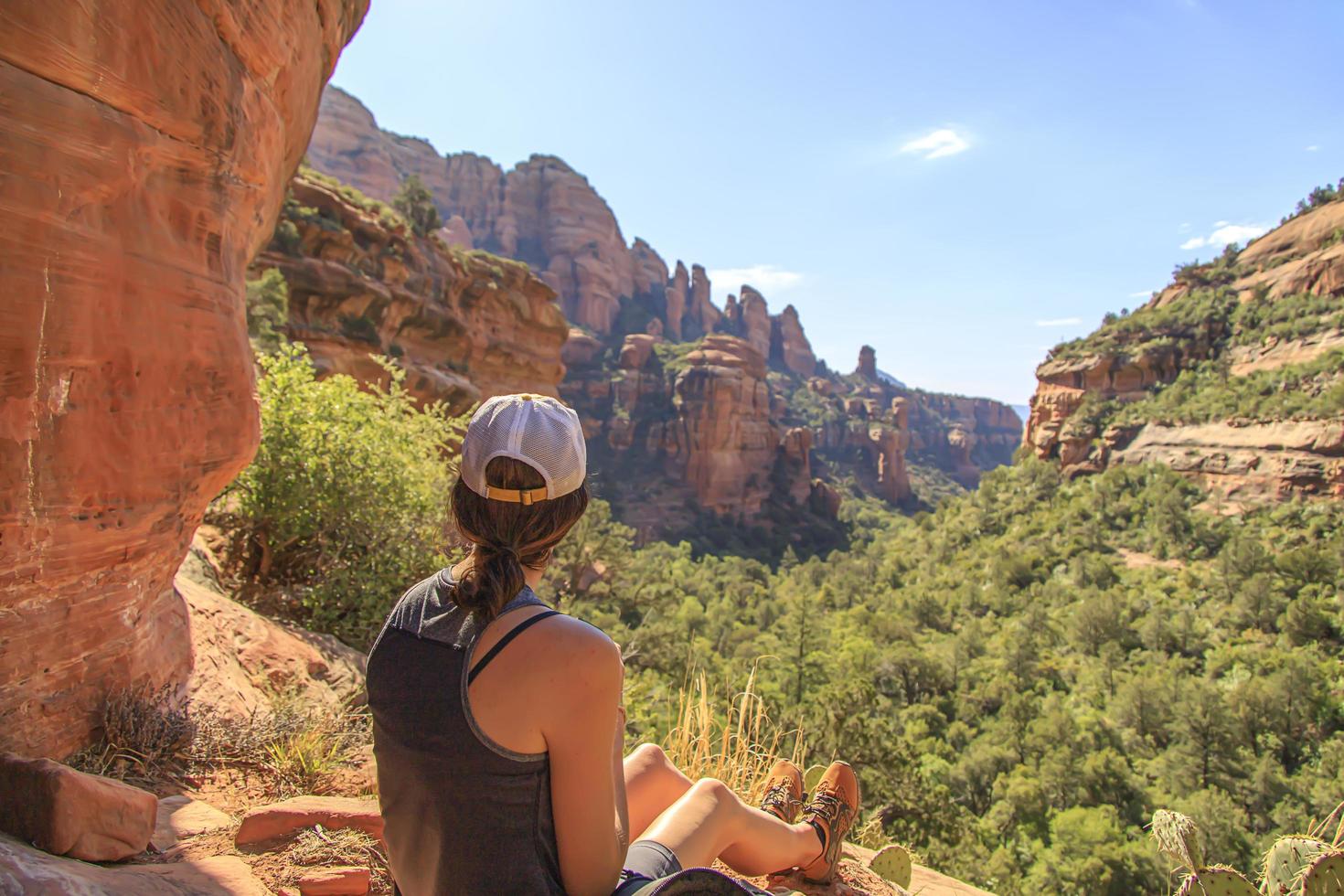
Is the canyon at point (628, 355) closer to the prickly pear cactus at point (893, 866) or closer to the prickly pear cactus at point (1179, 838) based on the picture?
the prickly pear cactus at point (893, 866)

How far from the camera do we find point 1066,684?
60.8 ft

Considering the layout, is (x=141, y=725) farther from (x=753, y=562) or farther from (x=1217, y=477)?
(x=753, y=562)

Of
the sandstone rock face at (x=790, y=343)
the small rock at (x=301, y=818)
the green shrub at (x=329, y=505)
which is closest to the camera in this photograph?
the small rock at (x=301, y=818)

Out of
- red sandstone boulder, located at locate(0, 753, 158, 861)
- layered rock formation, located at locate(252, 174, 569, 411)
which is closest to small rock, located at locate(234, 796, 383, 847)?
red sandstone boulder, located at locate(0, 753, 158, 861)

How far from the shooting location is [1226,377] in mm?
29031

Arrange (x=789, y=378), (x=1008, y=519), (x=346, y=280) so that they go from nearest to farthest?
1. (x=346, y=280)
2. (x=1008, y=519)
3. (x=789, y=378)

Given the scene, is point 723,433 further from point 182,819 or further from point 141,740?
point 182,819

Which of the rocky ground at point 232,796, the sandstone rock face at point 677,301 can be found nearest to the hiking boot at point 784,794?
the rocky ground at point 232,796

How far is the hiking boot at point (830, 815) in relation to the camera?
8.68ft

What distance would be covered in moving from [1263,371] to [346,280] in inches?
1382

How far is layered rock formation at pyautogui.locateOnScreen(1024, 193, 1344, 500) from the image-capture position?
2308cm

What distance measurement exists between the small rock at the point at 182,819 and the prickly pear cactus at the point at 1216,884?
132 inches

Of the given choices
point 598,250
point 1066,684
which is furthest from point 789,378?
point 1066,684

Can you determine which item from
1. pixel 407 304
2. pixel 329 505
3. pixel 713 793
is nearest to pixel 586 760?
pixel 713 793
